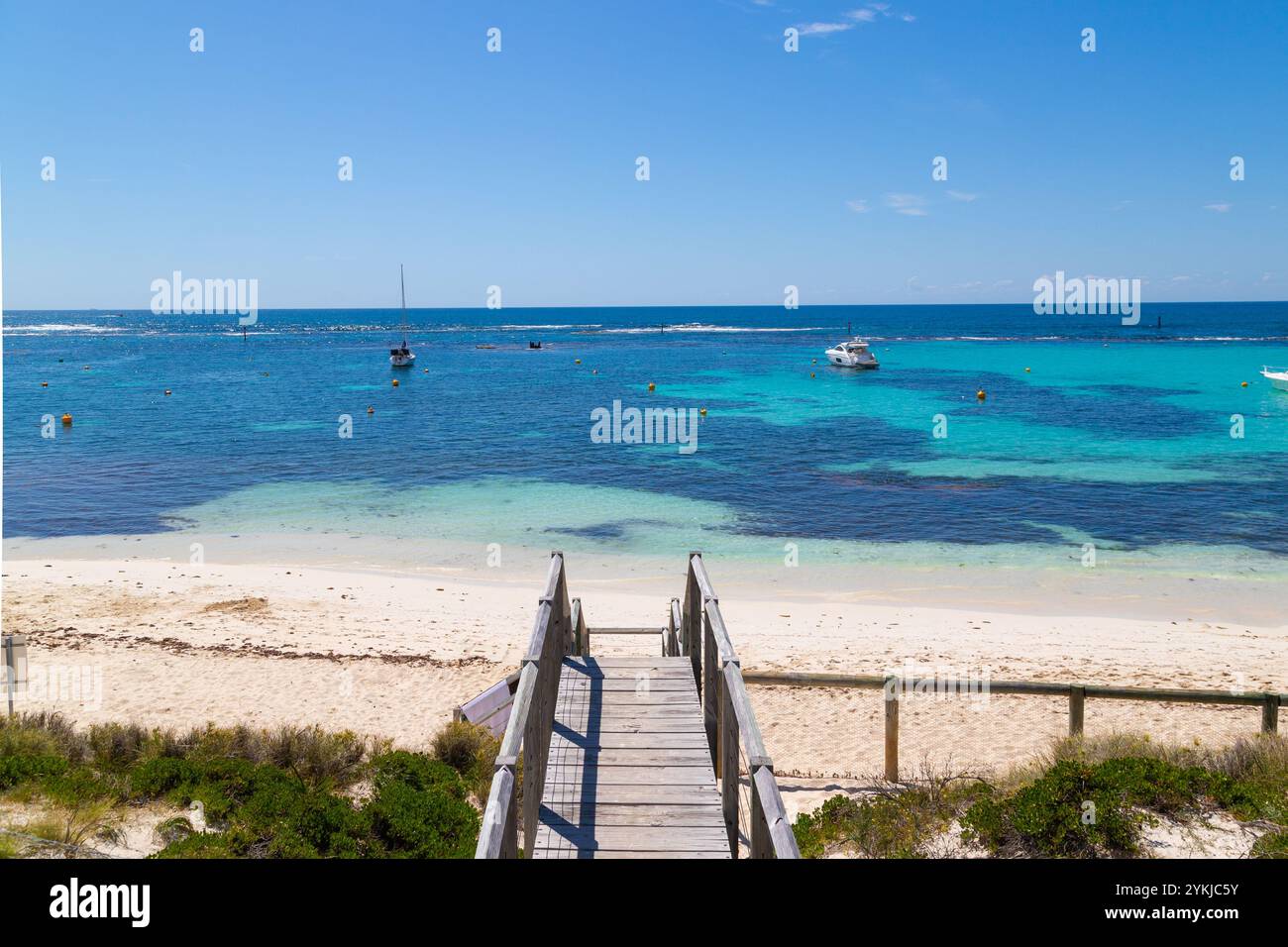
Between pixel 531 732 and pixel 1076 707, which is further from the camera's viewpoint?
pixel 1076 707

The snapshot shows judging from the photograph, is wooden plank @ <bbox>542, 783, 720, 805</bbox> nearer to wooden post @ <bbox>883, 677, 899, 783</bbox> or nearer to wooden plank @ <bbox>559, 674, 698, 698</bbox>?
wooden plank @ <bbox>559, 674, 698, 698</bbox>

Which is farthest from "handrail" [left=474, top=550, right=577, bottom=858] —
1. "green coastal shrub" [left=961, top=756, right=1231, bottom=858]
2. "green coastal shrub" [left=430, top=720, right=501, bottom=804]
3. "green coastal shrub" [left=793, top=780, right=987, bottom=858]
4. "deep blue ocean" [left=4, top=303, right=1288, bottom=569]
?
"deep blue ocean" [left=4, top=303, right=1288, bottom=569]

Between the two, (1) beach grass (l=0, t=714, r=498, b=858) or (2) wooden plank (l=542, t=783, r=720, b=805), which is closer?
(2) wooden plank (l=542, t=783, r=720, b=805)

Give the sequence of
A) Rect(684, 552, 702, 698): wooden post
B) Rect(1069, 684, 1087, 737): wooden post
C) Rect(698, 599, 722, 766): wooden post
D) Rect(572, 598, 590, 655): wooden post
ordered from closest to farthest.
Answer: Rect(698, 599, 722, 766): wooden post
Rect(684, 552, 702, 698): wooden post
Rect(1069, 684, 1087, 737): wooden post
Rect(572, 598, 590, 655): wooden post

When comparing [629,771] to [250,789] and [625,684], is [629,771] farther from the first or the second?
[250,789]

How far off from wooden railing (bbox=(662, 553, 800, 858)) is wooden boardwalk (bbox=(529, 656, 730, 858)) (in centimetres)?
16

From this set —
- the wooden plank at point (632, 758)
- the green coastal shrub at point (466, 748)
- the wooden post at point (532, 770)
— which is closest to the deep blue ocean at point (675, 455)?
the green coastal shrub at point (466, 748)

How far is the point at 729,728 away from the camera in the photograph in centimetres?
572

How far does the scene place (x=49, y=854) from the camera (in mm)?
5906

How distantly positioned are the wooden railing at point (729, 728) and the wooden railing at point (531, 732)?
45.5 inches

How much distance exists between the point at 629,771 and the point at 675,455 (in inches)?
1123

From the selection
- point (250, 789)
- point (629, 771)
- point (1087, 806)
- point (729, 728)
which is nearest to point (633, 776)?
point (629, 771)

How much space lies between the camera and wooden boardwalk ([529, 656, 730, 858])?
585 cm
